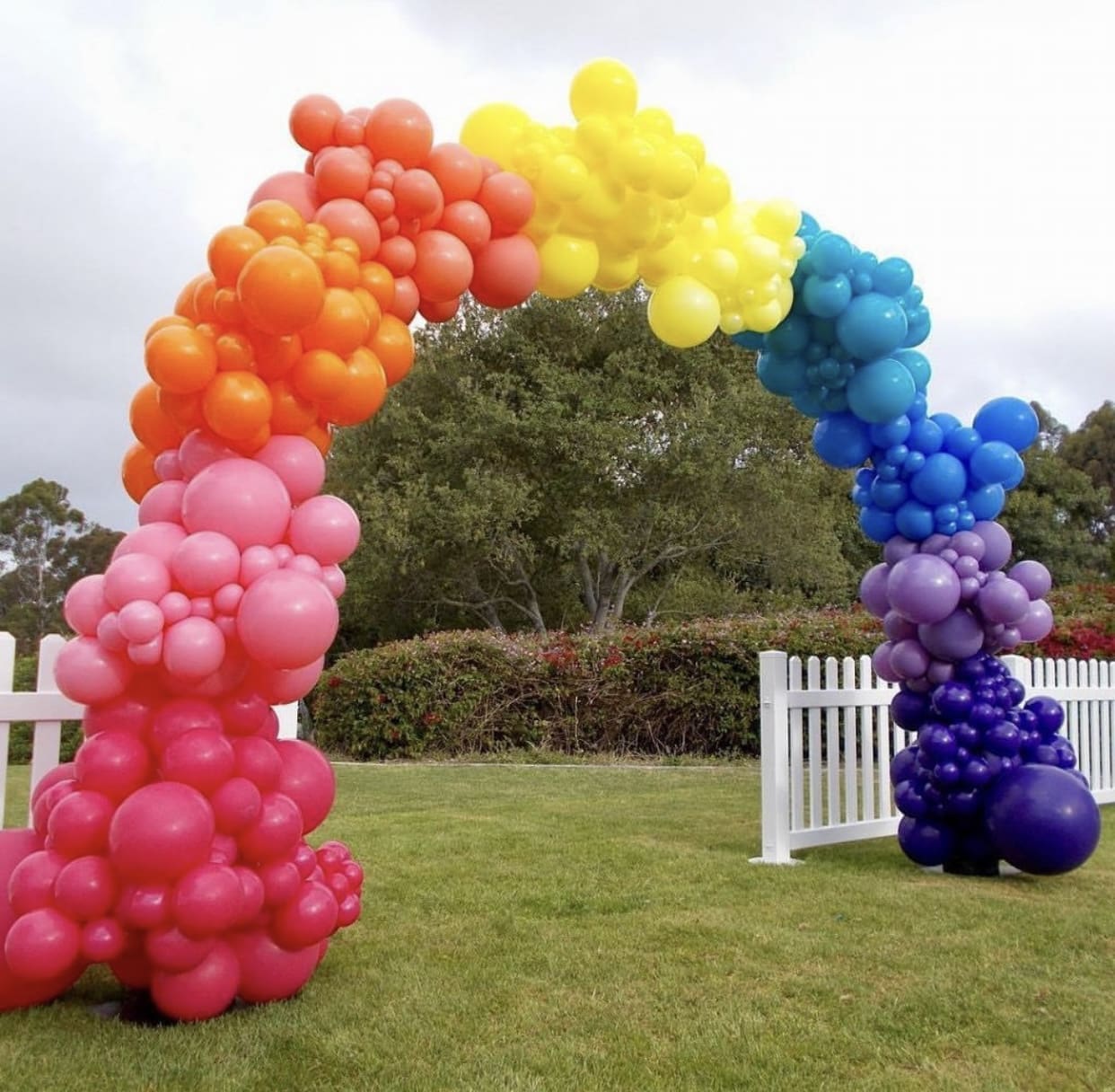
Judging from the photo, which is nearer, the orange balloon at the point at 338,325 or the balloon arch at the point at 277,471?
the balloon arch at the point at 277,471

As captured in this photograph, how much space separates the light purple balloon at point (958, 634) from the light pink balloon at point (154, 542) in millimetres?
3840

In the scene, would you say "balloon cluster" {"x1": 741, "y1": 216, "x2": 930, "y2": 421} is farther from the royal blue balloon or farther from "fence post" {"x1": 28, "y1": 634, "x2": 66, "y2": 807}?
"fence post" {"x1": 28, "y1": 634, "x2": 66, "y2": 807}

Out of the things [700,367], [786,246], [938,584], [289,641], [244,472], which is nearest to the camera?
[289,641]

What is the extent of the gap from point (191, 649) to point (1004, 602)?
3982 millimetres

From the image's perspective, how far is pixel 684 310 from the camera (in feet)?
14.5

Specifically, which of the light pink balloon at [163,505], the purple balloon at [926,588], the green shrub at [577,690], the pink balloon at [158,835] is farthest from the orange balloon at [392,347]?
the green shrub at [577,690]

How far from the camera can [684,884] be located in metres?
5.00

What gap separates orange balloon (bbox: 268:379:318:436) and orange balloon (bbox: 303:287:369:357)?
0.54 feet

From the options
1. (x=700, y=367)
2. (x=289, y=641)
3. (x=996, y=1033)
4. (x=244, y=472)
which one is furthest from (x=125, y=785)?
(x=700, y=367)

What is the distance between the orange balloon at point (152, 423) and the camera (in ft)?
11.7

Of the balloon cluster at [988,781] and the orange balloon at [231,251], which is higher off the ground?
the orange balloon at [231,251]

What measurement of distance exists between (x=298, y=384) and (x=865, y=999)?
8.84ft

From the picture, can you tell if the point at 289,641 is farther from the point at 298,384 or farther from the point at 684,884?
the point at 684,884

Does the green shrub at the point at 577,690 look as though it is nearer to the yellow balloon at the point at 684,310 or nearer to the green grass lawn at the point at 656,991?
the green grass lawn at the point at 656,991
